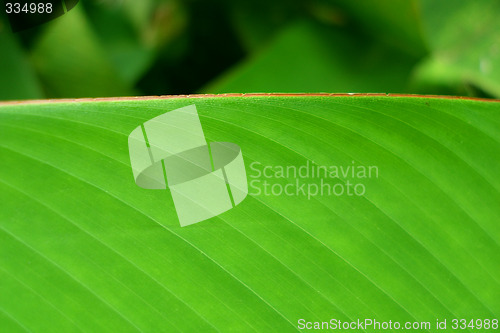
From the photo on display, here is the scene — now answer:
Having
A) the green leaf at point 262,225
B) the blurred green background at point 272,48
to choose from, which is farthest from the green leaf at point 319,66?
the green leaf at point 262,225

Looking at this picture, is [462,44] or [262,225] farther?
[462,44]

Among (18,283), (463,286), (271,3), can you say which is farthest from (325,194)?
(271,3)

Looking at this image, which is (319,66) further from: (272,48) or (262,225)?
(262,225)

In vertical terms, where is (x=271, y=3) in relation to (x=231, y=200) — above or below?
above

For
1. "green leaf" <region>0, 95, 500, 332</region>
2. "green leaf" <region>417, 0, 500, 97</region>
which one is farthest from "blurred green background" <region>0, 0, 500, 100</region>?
"green leaf" <region>0, 95, 500, 332</region>

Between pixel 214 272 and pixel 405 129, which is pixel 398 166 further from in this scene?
pixel 214 272
